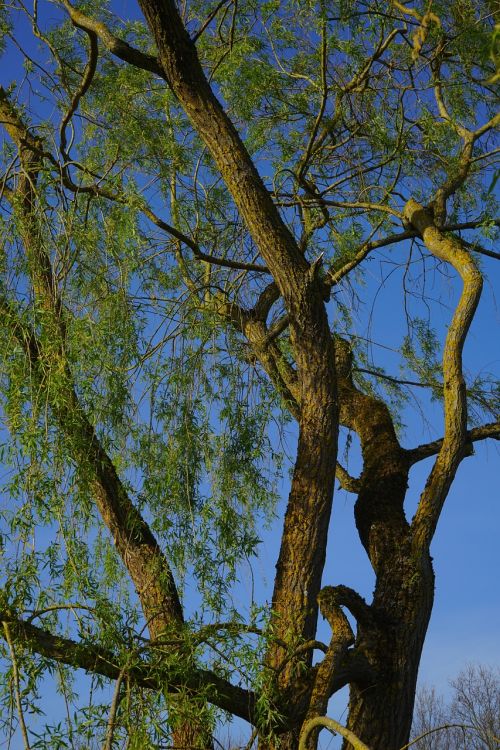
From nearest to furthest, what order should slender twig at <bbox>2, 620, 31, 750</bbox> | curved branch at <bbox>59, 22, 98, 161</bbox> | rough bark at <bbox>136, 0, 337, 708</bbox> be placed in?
1. slender twig at <bbox>2, 620, 31, 750</bbox>
2. rough bark at <bbox>136, 0, 337, 708</bbox>
3. curved branch at <bbox>59, 22, 98, 161</bbox>

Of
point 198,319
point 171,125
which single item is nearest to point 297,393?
point 198,319

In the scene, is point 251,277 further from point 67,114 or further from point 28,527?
point 28,527

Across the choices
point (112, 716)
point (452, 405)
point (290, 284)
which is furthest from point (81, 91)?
point (112, 716)

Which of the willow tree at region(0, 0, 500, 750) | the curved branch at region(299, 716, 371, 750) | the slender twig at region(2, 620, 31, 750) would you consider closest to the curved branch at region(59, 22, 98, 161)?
the willow tree at region(0, 0, 500, 750)

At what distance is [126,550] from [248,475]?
64 cm

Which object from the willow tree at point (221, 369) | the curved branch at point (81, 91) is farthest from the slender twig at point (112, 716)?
the curved branch at point (81, 91)

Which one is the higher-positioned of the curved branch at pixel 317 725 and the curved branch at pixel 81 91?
the curved branch at pixel 81 91

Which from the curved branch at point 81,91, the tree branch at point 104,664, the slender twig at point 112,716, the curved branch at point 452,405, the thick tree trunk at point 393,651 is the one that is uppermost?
the curved branch at point 81,91

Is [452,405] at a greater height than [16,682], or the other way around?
[452,405]

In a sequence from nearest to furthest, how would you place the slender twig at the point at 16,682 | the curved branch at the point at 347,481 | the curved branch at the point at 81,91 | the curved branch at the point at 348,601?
the slender twig at the point at 16,682
the curved branch at the point at 348,601
the curved branch at the point at 81,91
the curved branch at the point at 347,481

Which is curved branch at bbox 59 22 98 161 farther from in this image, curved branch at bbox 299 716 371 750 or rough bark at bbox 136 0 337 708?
curved branch at bbox 299 716 371 750

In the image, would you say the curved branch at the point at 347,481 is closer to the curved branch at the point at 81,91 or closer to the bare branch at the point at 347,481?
the bare branch at the point at 347,481

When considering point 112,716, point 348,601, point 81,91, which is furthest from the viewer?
point 81,91

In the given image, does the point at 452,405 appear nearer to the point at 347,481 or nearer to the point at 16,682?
the point at 347,481
